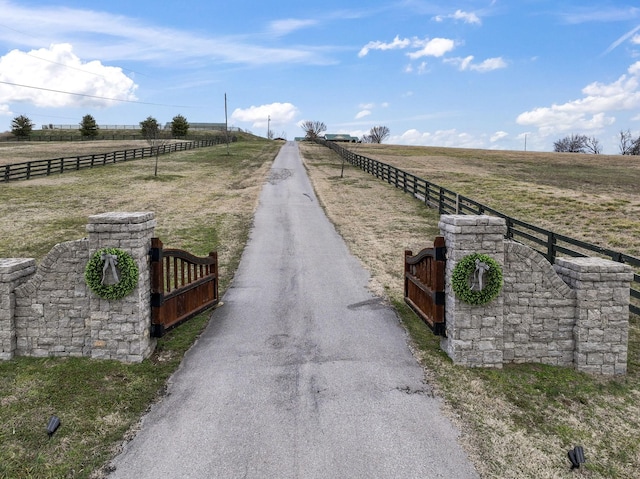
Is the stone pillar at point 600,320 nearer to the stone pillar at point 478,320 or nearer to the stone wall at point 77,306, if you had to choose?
the stone pillar at point 478,320

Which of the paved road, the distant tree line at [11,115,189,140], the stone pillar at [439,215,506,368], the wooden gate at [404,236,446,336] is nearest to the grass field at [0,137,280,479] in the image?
the paved road

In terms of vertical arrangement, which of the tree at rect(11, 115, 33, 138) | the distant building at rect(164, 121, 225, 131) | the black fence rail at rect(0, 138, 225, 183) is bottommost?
the black fence rail at rect(0, 138, 225, 183)

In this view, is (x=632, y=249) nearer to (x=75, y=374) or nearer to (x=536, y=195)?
(x=536, y=195)

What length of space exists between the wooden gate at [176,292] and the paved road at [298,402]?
1.69ft

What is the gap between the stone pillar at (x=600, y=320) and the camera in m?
7.93

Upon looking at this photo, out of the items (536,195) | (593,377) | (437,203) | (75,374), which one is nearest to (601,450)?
(593,377)

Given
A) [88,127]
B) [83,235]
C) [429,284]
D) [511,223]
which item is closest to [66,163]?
[83,235]

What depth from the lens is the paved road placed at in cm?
538

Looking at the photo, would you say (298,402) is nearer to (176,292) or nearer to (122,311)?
(122,311)

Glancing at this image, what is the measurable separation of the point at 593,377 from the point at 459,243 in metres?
3.37

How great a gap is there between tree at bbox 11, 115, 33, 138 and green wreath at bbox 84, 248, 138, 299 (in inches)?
3534

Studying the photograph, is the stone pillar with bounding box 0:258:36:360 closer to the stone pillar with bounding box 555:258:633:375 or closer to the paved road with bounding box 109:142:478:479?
the paved road with bounding box 109:142:478:479

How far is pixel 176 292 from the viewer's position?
912cm

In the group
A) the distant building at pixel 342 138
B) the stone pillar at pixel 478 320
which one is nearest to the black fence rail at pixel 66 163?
the stone pillar at pixel 478 320
